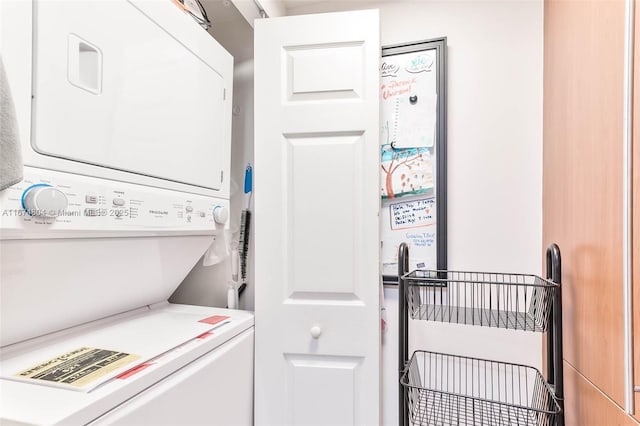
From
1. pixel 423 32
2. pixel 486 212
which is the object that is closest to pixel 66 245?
pixel 486 212

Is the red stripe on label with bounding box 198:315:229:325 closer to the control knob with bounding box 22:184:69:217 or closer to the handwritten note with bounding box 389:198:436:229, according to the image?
the control knob with bounding box 22:184:69:217

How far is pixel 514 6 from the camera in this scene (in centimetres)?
160

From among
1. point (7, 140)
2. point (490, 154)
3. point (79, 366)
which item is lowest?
point (79, 366)

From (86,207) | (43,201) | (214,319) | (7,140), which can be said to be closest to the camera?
(7,140)

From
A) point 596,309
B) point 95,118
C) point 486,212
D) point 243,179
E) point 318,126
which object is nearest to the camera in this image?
point 95,118

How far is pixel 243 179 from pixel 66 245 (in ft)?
3.03

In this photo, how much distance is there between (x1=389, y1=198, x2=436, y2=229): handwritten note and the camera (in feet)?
5.48

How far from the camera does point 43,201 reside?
0.74 metres

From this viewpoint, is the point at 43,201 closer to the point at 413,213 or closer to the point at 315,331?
the point at 315,331

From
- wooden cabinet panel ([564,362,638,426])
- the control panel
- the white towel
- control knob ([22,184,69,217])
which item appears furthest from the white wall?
the white towel

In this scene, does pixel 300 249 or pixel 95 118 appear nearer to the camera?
pixel 95 118

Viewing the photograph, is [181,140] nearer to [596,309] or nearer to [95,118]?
[95,118]

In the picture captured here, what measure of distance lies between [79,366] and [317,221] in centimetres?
94

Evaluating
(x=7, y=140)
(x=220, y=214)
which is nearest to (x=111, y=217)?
(x=7, y=140)
